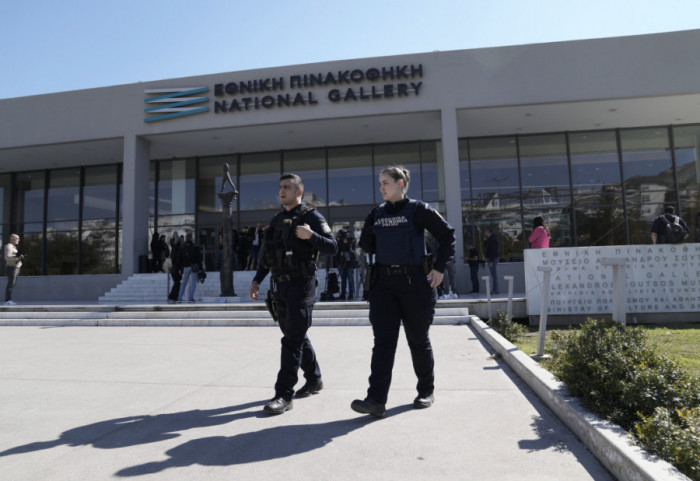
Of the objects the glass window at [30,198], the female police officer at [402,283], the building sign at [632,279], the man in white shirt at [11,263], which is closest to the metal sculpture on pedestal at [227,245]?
the man in white shirt at [11,263]

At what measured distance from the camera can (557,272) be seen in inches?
320

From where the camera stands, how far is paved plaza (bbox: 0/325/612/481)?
244cm

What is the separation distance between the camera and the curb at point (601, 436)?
1.99 m

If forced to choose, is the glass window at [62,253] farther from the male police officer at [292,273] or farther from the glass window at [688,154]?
the glass window at [688,154]

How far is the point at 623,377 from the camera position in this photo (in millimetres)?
2930

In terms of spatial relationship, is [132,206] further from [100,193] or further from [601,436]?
[601,436]

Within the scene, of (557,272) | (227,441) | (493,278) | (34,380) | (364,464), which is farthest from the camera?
(493,278)

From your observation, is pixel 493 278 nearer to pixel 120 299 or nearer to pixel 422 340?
pixel 422 340

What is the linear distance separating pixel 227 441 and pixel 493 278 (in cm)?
1136

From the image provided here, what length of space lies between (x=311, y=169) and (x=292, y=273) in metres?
15.7

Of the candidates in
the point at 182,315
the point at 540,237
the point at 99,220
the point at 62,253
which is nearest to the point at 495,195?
the point at 540,237

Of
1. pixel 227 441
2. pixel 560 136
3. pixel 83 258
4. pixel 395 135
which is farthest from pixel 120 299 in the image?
pixel 560 136

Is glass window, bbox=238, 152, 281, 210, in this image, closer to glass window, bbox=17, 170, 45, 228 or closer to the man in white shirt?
the man in white shirt

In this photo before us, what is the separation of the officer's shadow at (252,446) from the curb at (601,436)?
1.31 m
